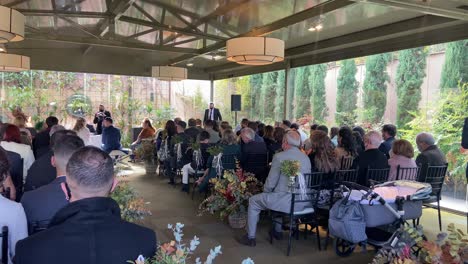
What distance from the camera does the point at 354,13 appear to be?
220 inches

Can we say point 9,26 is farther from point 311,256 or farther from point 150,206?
point 311,256

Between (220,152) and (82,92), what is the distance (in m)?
8.75

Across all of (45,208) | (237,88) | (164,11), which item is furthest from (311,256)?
(237,88)

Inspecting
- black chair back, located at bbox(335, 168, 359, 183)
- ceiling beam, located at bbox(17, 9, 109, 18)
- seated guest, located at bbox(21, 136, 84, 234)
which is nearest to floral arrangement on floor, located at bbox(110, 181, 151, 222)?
seated guest, located at bbox(21, 136, 84, 234)

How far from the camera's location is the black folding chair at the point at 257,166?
17.1ft

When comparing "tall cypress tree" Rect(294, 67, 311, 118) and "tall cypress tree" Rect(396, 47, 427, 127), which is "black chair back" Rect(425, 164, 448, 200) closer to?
"tall cypress tree" Rect(396, 47, 427, 127)

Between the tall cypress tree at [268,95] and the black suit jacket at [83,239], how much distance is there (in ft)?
30.8

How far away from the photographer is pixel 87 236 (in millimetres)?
1234

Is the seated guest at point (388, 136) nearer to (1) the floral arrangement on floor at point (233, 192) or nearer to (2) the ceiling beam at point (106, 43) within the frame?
(1) the floral arrangement on floor at point (233, 192)

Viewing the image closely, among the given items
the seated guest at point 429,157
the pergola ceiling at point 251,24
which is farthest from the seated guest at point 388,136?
the pergola ceiling at point 251,24

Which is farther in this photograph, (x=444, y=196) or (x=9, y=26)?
(x=444, y=196)

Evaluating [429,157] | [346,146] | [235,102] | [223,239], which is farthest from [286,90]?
[223,239]

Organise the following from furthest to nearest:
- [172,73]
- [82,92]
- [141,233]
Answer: [82,92] < [172,73] < [141,233]

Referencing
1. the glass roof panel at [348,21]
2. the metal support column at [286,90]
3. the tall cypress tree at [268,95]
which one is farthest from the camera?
the tall cypress tree at [268,95]
